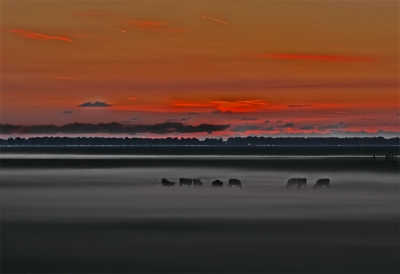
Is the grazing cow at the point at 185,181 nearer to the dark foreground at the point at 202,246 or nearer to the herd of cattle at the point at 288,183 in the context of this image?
the herd of cattle at the point at 288,183

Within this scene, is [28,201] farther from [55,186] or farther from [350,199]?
[350,199]

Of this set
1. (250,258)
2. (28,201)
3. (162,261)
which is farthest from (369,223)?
(28,201)

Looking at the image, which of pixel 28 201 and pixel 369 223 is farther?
pixel 28 201

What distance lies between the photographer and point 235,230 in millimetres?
22688

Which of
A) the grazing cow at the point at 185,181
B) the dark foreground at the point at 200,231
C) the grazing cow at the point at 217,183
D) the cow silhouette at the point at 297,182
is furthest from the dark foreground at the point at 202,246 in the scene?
the grazing cow at the point at 185,181

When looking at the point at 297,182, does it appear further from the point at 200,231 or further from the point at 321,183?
the point at 200,231

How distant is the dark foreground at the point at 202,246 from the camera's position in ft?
54.9

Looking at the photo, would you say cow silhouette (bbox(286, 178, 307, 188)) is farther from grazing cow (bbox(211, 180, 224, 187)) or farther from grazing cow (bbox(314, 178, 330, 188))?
grazing cow (bbox(211, 180, 224, 187))

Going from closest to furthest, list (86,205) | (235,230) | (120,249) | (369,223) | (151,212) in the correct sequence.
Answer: (120,249) < (235,230) < (369,223) < (151,212) < (86,205)

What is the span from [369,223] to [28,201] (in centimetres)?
1466

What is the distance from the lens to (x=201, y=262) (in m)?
17.2

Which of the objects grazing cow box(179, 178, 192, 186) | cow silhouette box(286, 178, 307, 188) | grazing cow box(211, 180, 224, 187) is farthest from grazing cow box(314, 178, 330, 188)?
grazing cow box(179, 178, 192, 186)

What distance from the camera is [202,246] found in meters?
19.5

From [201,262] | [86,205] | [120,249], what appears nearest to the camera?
[201,262]
